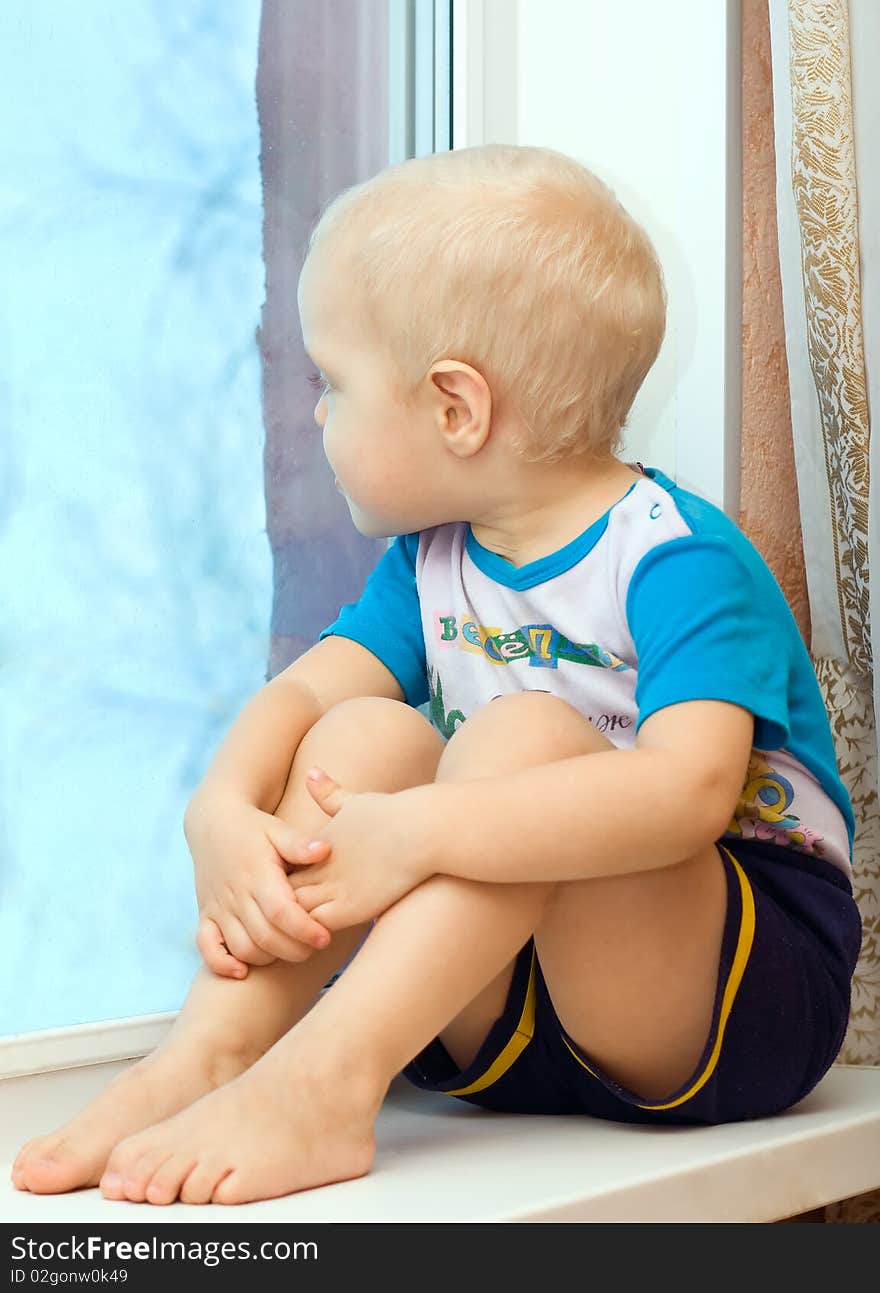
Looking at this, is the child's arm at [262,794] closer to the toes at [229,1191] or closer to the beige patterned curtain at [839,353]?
the toes at [229,1191]

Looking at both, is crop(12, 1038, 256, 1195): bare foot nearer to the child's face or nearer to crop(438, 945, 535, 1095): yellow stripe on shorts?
crop(438, 945, 535, 1095): yellow stripe on shorts

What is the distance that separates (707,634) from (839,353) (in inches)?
14.6

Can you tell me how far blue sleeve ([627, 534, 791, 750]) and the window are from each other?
16.7 inches

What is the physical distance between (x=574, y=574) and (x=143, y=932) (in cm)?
47

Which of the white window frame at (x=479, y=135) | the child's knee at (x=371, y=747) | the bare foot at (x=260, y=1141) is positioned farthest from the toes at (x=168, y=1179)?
the white window frame at (x=479, y=135)

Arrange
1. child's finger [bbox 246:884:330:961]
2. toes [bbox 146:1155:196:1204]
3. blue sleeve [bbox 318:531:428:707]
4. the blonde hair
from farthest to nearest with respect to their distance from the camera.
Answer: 1. blue sleeve [bbox 318:531:428:707]
2. the blonde hair
3. child's finger [bbox 246:884:330:961]
4. toes [bbox 146:1155:196:1204]

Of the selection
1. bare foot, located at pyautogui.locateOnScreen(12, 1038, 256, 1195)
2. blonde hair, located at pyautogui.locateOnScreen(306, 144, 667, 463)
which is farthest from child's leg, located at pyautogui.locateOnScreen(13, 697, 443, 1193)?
blonde hair, located at pyautogui.locateOnScreen(306, 144, 667, 463)

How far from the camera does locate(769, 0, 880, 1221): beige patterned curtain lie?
1040 mm

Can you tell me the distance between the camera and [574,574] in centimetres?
91

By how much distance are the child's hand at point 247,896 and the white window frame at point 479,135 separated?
30 cm

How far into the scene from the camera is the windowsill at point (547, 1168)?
643mm

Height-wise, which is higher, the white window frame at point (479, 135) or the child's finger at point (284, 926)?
the white window frame at point (479, 135)
